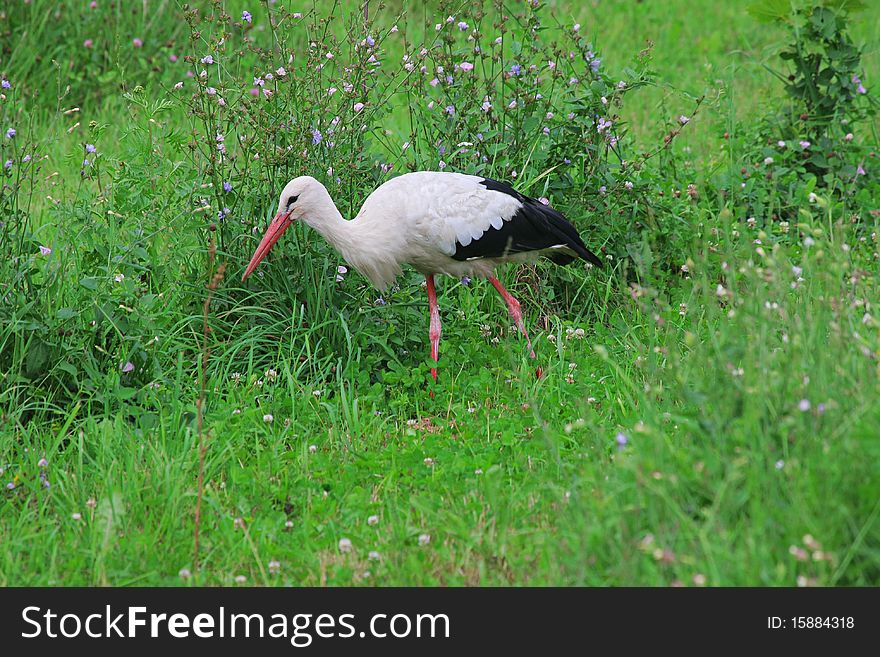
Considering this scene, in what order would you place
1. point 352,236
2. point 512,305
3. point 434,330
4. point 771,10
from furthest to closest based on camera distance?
point 771,10, point 512,305, point 434,330, point 352,236

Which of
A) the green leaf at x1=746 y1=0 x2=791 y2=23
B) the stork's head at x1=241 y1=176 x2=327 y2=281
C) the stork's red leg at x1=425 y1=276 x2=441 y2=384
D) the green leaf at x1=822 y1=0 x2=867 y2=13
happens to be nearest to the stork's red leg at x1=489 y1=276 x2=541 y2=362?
the stork's red leg at x1=425 y1=276 x2=441 y2=384

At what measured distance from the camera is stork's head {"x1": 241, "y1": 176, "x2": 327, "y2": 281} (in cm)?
482

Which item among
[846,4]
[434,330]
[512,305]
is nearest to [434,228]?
[434,330]

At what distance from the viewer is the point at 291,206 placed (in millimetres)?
4855

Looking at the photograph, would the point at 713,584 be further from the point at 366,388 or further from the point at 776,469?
the point at 366,388

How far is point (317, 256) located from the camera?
5.30m

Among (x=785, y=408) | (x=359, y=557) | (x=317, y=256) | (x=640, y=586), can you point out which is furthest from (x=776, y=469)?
(x=317, y=256)

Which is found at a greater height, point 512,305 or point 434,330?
point 512,305

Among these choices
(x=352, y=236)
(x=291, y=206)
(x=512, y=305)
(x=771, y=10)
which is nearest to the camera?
(x=291, y=206)

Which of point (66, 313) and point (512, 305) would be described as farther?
point (512, 305)

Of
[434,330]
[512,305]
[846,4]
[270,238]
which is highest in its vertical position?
[846,4]

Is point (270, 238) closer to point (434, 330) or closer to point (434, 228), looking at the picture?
point (434, 228)

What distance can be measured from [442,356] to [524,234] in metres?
0.69

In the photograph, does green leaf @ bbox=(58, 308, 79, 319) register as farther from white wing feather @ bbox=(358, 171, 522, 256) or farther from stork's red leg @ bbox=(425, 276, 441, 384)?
stork's red leg @ bbox=(425, 276, 441, 384)
